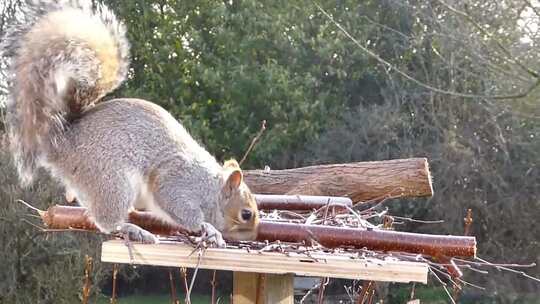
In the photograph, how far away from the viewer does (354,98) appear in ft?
25.4

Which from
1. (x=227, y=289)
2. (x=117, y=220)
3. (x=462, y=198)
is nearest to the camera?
(x=117, y=220)

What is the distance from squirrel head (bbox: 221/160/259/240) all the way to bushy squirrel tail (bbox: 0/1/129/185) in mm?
337

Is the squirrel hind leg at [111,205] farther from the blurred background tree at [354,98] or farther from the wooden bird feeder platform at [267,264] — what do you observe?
the blurred background tree at [354,98]

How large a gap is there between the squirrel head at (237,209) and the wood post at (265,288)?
0.23 feet

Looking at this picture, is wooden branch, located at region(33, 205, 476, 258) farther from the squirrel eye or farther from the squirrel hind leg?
the squirrel hind leg

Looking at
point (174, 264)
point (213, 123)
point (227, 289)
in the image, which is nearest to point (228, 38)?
point (213, 123)

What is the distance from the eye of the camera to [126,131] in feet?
5.10

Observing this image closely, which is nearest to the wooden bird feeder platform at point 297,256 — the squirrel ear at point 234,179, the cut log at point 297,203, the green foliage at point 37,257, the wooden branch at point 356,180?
the squirrel ear at point 234,179

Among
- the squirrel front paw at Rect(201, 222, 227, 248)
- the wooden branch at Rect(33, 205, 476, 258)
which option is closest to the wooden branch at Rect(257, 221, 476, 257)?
the wooden branch at Rect(33, 205, 476, 258)

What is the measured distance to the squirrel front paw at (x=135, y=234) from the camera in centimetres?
126

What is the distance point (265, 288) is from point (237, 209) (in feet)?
0.71

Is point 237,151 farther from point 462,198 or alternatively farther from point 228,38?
point 462,198

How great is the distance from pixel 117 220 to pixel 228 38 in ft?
20.2

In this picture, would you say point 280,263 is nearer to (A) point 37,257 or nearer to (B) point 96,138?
(B) point 96,138
